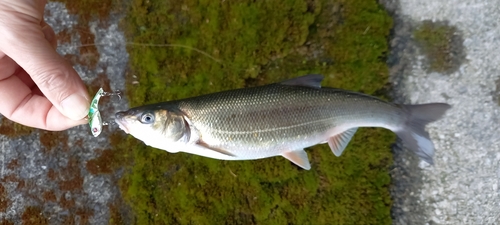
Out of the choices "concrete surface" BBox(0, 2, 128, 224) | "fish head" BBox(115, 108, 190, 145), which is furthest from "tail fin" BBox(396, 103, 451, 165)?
A: "concrete surface" BBox(0, 2, 128, 224)

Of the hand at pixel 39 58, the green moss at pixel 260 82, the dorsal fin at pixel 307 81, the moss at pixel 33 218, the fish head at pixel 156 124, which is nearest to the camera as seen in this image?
the hand at pixel 39 58

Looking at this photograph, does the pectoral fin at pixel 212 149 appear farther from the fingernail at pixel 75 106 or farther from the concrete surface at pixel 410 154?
the concrete surface at pixel 410 154

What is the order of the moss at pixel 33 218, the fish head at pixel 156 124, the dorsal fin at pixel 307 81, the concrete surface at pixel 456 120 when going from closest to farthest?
1. the fish head at pixel 156 124
2. the dorsal fin at pixel 307 81
3. the concrete surface at pixel 456 120
4. the moss at pixel 33 218

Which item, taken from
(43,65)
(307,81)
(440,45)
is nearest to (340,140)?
(307,81)

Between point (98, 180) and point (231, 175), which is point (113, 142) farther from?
point (231, 175)

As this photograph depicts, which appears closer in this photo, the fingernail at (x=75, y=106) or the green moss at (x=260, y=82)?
the fingernail at (x=75, y=106)

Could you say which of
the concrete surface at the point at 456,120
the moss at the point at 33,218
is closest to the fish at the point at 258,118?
the concrete surface at the point at 456,120

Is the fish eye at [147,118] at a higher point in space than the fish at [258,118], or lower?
lower
